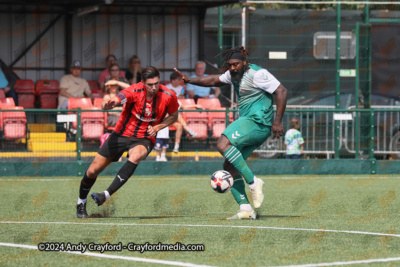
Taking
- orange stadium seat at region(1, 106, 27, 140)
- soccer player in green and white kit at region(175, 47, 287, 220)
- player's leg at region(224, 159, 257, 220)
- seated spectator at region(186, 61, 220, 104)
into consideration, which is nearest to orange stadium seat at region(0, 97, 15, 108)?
orange stadium seat at region(1, 106, 27, 140)

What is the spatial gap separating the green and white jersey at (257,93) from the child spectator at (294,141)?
8.13 metres

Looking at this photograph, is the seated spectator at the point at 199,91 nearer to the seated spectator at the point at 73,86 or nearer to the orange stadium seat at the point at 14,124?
the seated spectator at the point at 73,86

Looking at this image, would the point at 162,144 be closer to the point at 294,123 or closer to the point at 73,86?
the point at 294,123

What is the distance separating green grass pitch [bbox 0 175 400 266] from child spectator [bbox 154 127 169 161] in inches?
85.3

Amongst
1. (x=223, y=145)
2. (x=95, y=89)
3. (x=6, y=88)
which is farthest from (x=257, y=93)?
(x=95, y=89)

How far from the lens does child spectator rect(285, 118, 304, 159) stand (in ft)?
58.4

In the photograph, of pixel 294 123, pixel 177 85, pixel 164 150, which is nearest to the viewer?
pixel 164 150

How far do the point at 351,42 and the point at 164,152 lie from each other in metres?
7.05

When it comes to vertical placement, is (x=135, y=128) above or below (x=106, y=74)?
below

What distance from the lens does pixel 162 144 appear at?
17.4 m

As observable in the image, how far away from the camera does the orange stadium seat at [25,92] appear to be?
64.8 feet

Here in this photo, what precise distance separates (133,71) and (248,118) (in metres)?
10.9

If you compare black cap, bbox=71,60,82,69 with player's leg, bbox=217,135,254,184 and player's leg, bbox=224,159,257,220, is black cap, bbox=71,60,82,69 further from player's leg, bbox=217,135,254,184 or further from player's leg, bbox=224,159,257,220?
player's leg, bbox=217,135,254,184

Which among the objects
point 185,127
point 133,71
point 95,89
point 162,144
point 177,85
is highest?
point 133,71
